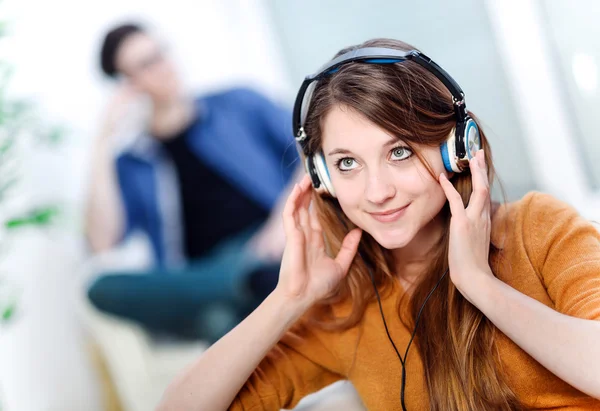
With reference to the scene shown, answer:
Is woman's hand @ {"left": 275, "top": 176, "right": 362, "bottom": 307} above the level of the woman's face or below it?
below

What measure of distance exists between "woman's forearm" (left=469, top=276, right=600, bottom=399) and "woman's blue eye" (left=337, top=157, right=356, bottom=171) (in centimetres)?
26

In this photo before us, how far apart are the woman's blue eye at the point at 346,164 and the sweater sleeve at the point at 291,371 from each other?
32 centimetres

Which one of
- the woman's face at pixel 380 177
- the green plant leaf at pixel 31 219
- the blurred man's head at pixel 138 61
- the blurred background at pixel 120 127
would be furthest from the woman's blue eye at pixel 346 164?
the blurred man's head at pixel 138 61

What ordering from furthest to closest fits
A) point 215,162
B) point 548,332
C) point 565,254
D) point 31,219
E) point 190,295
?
point 215,162, point 190,295, point 31,219, point 565,254, point 548,332

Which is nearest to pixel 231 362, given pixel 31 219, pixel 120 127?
pixel 31 219

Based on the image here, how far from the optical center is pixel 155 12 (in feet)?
10.8

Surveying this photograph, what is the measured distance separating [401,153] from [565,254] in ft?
0.92

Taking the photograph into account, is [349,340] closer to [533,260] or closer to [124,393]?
[533,260]

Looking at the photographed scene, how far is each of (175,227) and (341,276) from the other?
2.00 m

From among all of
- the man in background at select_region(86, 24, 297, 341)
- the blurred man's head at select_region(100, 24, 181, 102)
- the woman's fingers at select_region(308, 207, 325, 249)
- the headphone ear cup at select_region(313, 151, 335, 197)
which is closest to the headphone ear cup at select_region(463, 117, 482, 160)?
the headphone ear cup at select_region(313, 151, 335, 197)

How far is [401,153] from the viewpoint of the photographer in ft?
3.23

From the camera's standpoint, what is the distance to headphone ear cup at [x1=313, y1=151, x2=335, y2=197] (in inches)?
42.3

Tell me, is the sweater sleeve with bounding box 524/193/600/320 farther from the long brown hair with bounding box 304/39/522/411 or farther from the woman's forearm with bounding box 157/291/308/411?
the woman's forearm with bounding box 157/291/308/411

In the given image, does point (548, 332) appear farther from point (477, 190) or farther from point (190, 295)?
point (190, 295)
